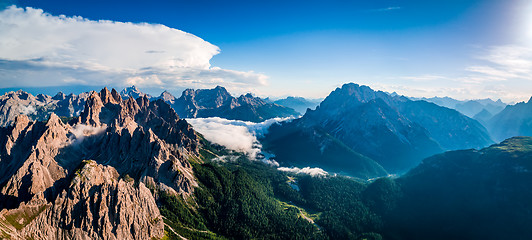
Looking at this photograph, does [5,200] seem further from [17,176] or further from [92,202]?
[92,202]

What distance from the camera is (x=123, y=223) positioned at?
169 meters

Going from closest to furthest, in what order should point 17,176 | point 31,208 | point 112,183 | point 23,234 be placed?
point 23,234, point 31,208, point 112,183, point 17,176

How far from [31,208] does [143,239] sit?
67.9 m

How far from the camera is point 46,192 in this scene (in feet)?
526

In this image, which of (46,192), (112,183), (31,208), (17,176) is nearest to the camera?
(31,208)

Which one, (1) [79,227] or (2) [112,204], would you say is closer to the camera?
(1) [79,227]

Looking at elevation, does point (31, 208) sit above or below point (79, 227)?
above

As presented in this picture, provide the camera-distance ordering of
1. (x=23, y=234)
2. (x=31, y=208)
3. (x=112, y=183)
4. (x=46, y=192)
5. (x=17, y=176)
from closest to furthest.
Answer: (x=23, y=234) → (x=31, y=208) → (x=46, y=192) → (x=112, y=183) → (x=17, y=176)

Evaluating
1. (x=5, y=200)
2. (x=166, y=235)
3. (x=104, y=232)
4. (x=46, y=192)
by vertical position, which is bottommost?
(x=166, y=235)

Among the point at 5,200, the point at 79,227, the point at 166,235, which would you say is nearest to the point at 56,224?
the point at 79,227

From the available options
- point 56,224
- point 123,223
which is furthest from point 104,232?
point 56,224

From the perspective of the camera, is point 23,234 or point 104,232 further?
point 104,232

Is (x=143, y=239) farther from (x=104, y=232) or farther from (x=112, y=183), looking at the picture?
(x=112, y=183)

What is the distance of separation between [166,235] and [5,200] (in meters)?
107
